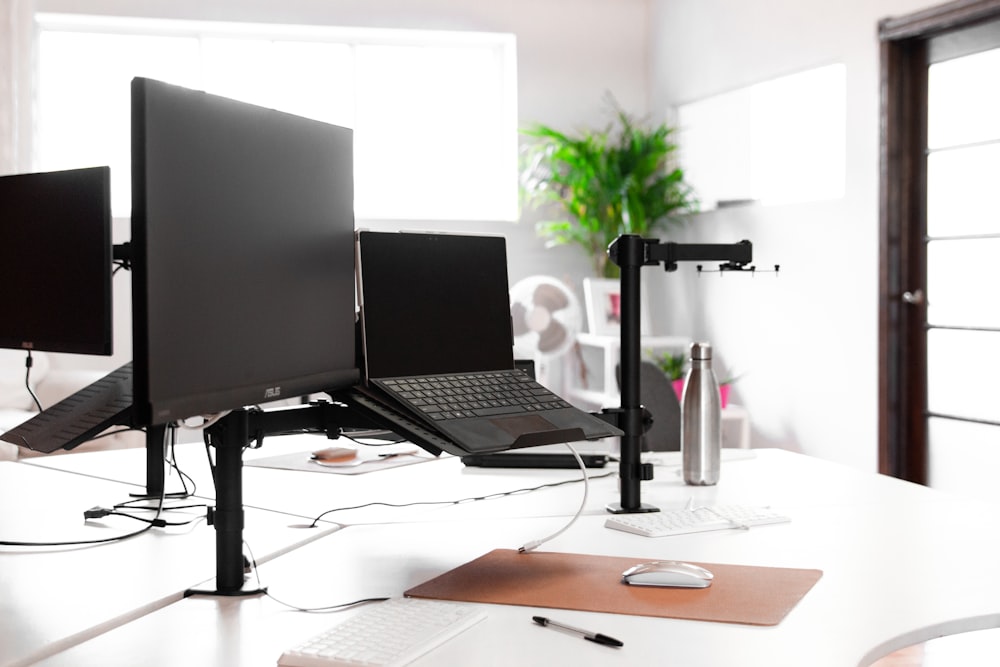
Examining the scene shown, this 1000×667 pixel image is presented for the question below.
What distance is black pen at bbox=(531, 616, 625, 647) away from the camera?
99 centimetres

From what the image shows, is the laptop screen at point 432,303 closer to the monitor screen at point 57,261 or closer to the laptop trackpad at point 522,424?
the laptop trackpad at point 522,424

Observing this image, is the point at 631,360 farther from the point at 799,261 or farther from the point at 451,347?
the point at 799,261

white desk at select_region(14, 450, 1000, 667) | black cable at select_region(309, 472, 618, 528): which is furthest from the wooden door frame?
black cable at select_region(309, 472, 618, 528)

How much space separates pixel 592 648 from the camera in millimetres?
983

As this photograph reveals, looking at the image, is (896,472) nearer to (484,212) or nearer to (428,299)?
(484,212)

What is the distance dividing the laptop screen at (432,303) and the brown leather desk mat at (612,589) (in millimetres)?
311

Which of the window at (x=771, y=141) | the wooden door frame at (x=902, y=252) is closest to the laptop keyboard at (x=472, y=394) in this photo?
the wooden door frame at (x=902, y=252)

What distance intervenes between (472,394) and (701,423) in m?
0.59

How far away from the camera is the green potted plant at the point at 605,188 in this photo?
523 cm

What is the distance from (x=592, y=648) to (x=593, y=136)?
5056 mm

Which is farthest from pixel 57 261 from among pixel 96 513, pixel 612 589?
pixel 612 589

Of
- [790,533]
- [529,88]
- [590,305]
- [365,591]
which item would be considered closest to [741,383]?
[590,305]

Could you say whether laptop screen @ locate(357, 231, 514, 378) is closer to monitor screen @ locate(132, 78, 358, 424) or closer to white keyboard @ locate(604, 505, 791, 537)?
monitor screen @ locate(132, 78, 358, 424)

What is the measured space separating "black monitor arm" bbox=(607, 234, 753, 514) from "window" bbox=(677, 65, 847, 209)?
9.77 ft
